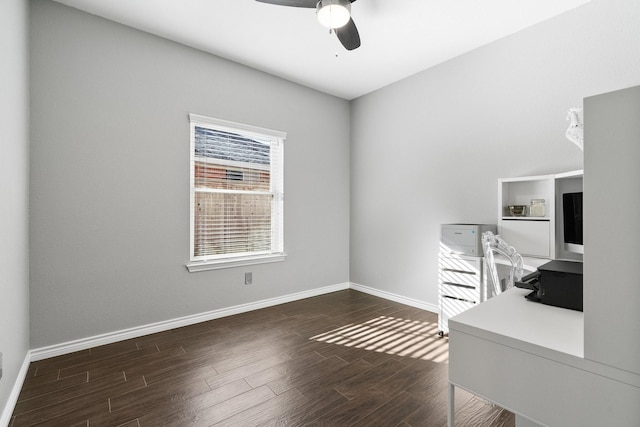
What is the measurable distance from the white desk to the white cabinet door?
1.49m

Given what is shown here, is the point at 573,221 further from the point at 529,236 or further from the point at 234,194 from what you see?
the point at 234,194

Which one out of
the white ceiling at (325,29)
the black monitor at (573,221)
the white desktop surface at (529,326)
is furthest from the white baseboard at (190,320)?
the white ceiling at (325,29)

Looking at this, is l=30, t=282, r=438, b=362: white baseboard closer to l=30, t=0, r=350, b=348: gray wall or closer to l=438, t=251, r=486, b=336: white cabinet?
l=30, t=0, r=350, b=348: gray wall

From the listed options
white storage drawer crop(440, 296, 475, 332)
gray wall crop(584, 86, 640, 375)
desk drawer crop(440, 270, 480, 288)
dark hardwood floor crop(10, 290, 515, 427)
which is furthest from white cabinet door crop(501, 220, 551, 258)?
gray wall crop(584, 86, 640, 375)

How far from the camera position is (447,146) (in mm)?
3312

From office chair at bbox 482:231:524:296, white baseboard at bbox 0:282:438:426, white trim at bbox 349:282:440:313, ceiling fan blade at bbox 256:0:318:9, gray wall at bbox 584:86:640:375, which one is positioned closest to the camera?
gray wall at bbox 584:86:640:375

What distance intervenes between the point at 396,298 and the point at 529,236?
5.91 ft

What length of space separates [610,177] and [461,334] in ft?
2.05

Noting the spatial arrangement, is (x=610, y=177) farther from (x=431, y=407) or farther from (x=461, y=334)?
(x=431, y=407)

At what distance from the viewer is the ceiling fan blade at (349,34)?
228cm

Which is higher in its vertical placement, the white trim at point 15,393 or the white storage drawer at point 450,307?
the white storage drawer at point 450,307

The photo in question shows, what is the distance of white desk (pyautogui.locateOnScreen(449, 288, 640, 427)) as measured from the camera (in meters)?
0.74

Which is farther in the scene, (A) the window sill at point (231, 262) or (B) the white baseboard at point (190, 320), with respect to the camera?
(A) the window sill at point (231, 262)

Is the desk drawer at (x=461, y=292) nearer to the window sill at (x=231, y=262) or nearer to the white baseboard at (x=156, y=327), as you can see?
the white baseboard at (x=156, y=327)
